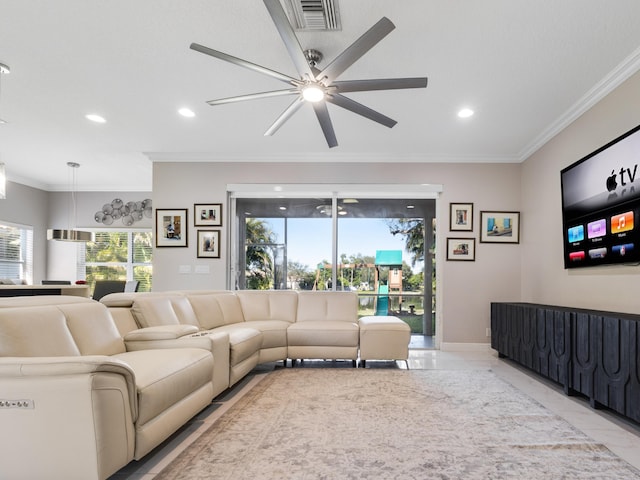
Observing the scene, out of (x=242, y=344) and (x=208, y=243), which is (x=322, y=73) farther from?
(x=208, y=243)

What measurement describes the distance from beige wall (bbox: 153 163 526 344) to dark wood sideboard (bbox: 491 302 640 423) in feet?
3.03

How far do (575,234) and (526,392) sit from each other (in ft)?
5.02

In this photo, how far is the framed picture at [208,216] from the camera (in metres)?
5.40

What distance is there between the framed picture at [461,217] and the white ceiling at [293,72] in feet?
2.23

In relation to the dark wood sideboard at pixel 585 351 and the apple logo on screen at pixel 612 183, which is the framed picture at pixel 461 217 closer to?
the dark wood sideboard at pixel 585 351

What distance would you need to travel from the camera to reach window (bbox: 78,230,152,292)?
24.9 feet

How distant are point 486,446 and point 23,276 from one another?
8044 mm

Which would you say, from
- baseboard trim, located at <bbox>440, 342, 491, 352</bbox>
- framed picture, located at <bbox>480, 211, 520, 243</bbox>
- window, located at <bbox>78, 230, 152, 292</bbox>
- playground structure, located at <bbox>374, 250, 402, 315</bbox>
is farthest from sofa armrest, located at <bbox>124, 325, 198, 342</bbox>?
window, located at <bbox>78, 230, 152, 292</bbox>

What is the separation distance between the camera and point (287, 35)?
2094 millimetres

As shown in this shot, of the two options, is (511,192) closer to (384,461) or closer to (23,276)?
(384,461)

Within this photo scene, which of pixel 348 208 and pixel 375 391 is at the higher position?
pixel 348 208

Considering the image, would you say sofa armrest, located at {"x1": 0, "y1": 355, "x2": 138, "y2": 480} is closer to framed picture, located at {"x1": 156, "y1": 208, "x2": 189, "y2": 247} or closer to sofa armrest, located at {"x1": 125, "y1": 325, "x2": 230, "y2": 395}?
sofa armrest, located at {"x1": 125, "y1": 325, "x2": 230, "y2": 395}

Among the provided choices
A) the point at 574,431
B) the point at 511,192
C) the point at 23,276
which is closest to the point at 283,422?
the point at 574,431

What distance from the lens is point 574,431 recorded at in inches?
93.8
